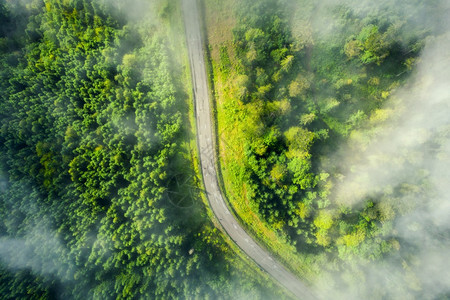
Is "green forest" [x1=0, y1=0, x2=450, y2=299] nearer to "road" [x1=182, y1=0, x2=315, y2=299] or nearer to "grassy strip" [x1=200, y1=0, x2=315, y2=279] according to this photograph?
"grassy strip" [x1=200, y1=0, x2=315, y2=279]

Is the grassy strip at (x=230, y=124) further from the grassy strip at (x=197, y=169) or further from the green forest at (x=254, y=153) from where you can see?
the grassy strip at (x=197, y=169)

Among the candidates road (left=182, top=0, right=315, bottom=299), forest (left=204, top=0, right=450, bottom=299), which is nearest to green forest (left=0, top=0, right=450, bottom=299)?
forest (left=204, top=0, right=450, bottom=299)

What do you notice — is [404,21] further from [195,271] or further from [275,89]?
[195,271]

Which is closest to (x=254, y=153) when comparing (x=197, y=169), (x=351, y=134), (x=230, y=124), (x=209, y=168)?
(x=230, y=124)

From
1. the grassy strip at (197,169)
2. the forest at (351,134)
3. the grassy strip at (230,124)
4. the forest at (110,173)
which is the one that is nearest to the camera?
the forest at (351,134)

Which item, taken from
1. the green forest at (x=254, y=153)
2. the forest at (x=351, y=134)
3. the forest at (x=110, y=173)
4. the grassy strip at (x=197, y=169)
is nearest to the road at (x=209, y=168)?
the grassy strip at (x=197, y=169)

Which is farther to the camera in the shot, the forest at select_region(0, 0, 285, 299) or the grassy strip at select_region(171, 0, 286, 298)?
the forest at select_region(0, 0, 285, 299)

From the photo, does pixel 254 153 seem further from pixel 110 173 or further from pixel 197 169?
pixel 110 173
